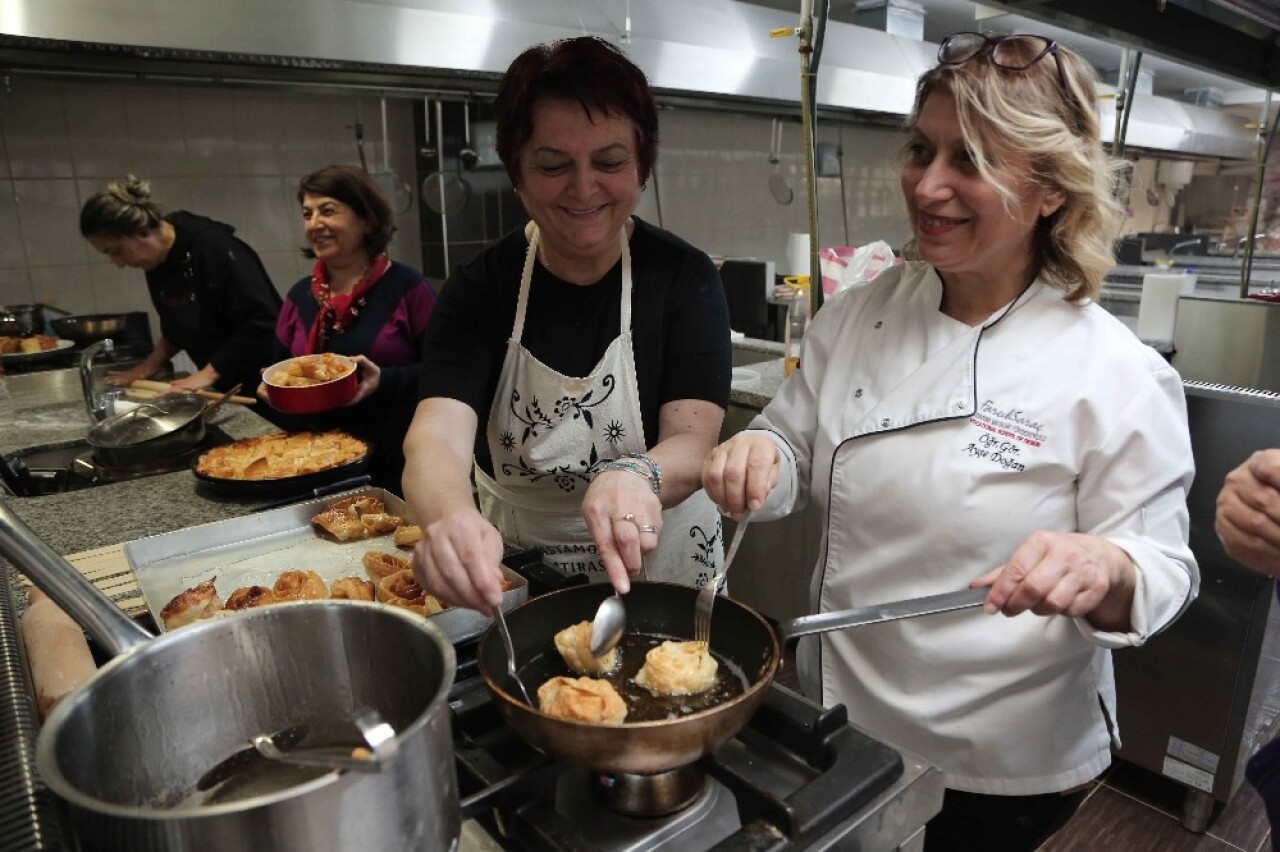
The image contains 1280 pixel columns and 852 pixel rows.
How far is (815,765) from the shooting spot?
0.83 m

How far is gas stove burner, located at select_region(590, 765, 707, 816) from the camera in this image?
30.7 inches

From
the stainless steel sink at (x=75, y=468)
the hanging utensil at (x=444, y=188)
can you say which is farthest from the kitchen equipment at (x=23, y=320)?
the hanging utensil at (x=444, y=188)

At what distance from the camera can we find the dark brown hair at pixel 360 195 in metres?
2.60

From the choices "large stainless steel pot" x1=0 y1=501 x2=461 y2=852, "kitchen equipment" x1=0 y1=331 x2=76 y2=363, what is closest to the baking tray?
"large stainless steel pot" x1=0 y1=501 x2=461 y2=852

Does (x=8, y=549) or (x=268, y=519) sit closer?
(x=8, y=549)

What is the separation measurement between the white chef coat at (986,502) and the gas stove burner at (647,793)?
0.52 m

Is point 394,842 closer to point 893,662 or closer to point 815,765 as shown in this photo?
point 815,765

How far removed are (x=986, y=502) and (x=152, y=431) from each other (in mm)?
2191

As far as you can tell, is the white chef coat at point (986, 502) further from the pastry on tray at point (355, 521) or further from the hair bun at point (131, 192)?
the hair bun at point (131, 192)

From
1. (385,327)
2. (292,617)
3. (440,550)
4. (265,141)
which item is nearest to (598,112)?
(440,550)

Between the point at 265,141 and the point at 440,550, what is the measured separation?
419 cm

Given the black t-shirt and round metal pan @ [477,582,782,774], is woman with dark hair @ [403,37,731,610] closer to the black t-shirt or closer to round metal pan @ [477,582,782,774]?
the black t-shirt

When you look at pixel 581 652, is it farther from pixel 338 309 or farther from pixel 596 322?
pixel 338 309

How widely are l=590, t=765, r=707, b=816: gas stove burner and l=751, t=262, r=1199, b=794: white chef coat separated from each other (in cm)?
52
